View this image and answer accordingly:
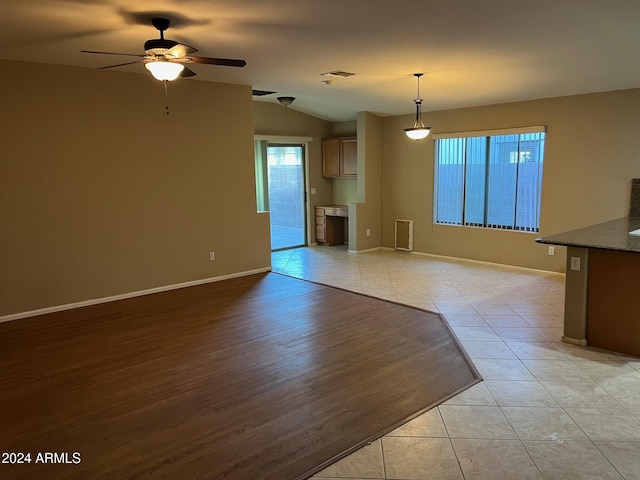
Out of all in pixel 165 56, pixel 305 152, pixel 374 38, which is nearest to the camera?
pixel 165 56

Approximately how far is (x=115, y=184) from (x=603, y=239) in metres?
4.82

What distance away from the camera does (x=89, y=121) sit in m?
4.80

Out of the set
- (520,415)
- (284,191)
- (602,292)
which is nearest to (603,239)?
(602,292)

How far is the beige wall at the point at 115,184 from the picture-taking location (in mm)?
4469

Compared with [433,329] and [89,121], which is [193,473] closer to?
[433,329]

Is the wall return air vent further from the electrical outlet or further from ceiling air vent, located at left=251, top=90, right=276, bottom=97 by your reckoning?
the electrical outlet

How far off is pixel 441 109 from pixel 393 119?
3.23 ft

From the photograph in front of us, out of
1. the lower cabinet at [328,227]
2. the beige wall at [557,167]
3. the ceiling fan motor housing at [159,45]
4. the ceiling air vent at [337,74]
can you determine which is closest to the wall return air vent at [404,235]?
the beige wall at [557,167]

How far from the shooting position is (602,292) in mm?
3652

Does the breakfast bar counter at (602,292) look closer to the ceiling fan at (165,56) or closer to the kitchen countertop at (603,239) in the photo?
the kitchen countertop at (603,239)

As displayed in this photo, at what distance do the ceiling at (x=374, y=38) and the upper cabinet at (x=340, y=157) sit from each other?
8.24 feet

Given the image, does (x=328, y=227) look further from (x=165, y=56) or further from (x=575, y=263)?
(x=165, y=56)

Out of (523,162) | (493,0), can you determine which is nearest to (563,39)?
(493,0)

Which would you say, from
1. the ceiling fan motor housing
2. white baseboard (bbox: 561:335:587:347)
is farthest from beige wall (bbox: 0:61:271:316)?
white baseboard (bbox: 561:335:587:347)
